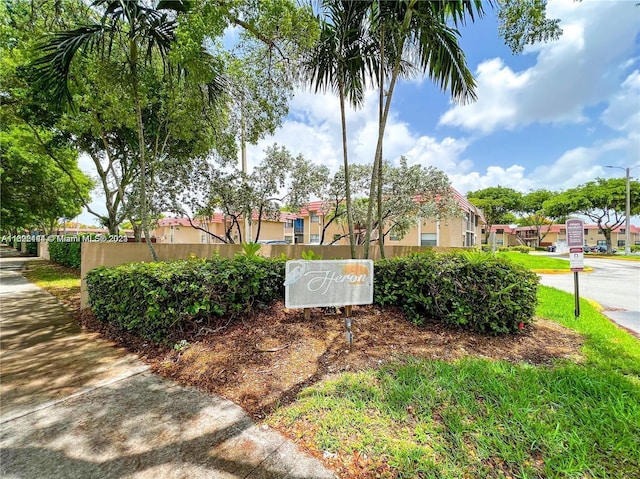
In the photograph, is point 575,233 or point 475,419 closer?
point 475,419

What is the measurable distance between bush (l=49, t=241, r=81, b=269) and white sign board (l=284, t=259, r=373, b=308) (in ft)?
43.2

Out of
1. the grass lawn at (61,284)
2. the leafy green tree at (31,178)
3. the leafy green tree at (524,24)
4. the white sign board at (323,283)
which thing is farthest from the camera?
the leafy green tree at (31,178)

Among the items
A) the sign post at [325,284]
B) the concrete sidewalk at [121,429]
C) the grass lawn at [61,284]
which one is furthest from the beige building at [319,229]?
the concrete sidewalk at [121,429]

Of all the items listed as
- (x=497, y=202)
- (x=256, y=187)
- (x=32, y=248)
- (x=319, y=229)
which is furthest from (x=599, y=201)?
(x=32, y=248)

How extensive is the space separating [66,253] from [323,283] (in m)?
16.2

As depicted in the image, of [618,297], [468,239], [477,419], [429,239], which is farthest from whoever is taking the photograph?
[468,239]

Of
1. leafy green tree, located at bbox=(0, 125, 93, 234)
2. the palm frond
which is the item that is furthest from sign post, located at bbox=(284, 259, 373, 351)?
leafy green tree, located at bbox=(0, 125, 93, 234)

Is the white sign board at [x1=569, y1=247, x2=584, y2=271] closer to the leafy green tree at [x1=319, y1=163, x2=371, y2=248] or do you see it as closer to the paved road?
the paved road

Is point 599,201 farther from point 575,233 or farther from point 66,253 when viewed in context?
point 66,253

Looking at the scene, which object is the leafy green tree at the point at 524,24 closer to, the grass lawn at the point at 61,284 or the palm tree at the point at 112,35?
the palm tree at the point at 112,35

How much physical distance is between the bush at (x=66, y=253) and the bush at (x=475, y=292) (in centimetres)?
1406

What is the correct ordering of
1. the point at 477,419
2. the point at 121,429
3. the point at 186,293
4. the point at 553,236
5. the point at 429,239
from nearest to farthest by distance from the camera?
1. the point at 477,419
2. the point at 121,429
3. the point at 186,293
4. the point at 429,239
5. the point at 553,236

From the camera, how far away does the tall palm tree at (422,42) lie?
4.62m

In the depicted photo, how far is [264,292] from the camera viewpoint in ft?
14.6
